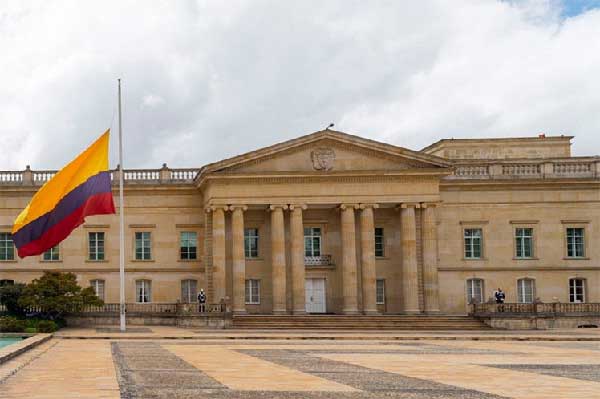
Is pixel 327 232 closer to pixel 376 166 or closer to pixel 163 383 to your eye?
pixel 376 166

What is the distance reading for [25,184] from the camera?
2240 inches

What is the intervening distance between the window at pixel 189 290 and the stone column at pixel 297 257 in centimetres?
670

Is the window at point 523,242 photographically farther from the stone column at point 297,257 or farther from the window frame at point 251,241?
the window frame at point 251,241

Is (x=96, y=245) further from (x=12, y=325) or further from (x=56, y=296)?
(x=12, y=325)

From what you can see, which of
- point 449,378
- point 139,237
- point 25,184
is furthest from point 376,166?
point 449,378

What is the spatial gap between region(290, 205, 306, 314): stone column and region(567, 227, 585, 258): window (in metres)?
16.0

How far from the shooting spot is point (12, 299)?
47.4 m

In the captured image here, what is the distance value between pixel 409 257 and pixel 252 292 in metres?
9.41

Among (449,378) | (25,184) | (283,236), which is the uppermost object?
(25,184)

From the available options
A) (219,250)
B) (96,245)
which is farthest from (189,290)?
(96,245)

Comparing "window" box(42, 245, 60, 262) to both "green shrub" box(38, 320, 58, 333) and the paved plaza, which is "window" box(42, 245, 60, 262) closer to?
"green shrub" box(38, 320, 58, 333)

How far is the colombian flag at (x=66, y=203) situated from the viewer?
3438 centimetres

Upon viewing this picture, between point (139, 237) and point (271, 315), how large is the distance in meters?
10.2

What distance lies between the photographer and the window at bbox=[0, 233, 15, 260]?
56.9 meters
